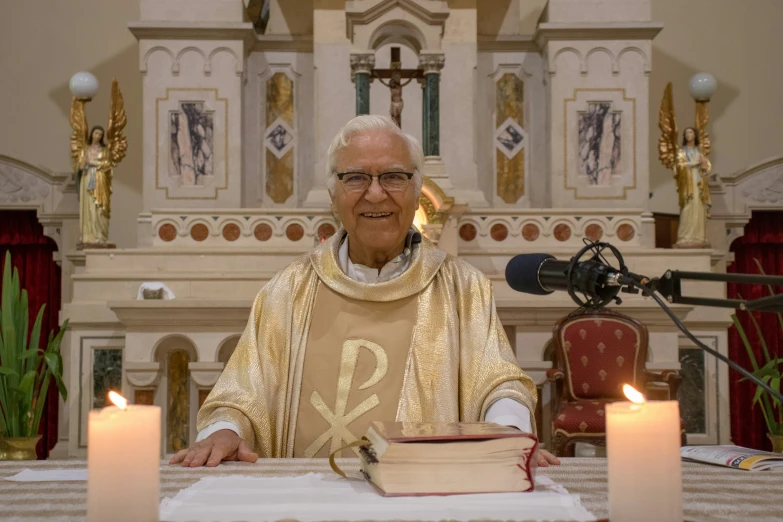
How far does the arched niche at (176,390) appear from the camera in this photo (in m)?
6.37

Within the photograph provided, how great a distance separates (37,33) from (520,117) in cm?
540

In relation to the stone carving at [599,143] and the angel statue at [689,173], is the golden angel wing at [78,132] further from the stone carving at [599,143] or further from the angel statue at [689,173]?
the angel statue at [689,173]

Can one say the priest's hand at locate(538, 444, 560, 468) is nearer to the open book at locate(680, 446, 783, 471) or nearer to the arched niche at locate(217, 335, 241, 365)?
the open book at locate(680, 446, 783, 471)

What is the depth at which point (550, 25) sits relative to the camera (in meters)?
8.83

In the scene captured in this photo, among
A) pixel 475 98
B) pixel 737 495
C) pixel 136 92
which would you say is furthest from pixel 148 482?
pixel 136 92

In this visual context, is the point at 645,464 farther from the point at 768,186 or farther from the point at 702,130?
the point at 768,186

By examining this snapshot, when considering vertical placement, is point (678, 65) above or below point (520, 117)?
above

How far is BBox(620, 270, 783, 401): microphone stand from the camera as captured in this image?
4.59ft

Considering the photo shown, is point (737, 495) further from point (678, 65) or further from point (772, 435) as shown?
point (678, 65)

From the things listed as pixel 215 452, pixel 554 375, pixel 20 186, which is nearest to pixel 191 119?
pixel 20 186

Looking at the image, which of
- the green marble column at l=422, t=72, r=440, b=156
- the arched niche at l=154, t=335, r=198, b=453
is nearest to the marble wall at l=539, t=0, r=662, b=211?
the green marble column at l=422, t=72, r=440, b=156

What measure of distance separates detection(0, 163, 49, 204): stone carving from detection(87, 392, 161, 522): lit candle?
8.65m

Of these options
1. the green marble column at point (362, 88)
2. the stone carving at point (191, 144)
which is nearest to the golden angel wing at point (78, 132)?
the stone carving at point (191, 144)

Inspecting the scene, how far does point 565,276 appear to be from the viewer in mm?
1684
